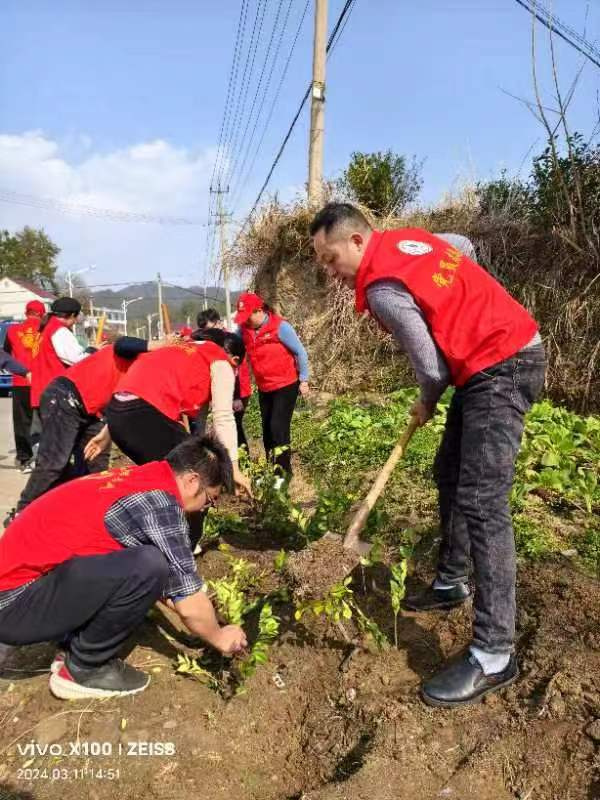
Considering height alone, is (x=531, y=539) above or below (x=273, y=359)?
below

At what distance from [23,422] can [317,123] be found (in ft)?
24.0

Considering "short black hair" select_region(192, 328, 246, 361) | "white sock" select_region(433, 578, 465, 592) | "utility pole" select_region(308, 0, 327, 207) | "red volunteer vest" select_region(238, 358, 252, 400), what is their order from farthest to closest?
1. "utility pole" select_region(308, 0, 327, 207)
2. "red volunteer vest" select_region(238, 358, 252, 400)
3. "short black hair" select_region(192, 328, 246, 361)
4. "white sock" select_region(433, 578, 465, 592)

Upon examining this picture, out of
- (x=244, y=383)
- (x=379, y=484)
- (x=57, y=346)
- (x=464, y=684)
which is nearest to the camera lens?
(x=464, y=684)

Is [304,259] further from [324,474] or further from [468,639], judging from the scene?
[468,639]

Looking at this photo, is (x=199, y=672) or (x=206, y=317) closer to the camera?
(x=199, y=672)

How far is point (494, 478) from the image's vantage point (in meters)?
2.21

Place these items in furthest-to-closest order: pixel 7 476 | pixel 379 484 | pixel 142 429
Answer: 1. pixel 7 476
2. pixel 142 429
3. pixel 379 484

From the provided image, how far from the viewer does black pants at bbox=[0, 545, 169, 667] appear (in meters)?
2.30

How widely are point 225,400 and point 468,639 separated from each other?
5.90 feet

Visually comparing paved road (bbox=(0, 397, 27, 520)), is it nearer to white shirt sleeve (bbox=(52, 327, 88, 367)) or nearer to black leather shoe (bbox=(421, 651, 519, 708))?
white shirt sleeve (bbox=(52, 327, 88, 367))

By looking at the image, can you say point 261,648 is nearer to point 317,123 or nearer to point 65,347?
point 65,347

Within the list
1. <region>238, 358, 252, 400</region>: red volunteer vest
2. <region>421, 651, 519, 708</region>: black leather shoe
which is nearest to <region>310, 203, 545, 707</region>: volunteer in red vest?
<region>421, 651, 519, 708</region>: black leather shoe

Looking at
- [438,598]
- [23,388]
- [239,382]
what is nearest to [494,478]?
[438,598]

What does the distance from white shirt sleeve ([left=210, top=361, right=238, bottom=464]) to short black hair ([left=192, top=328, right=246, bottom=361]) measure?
0.62 m
